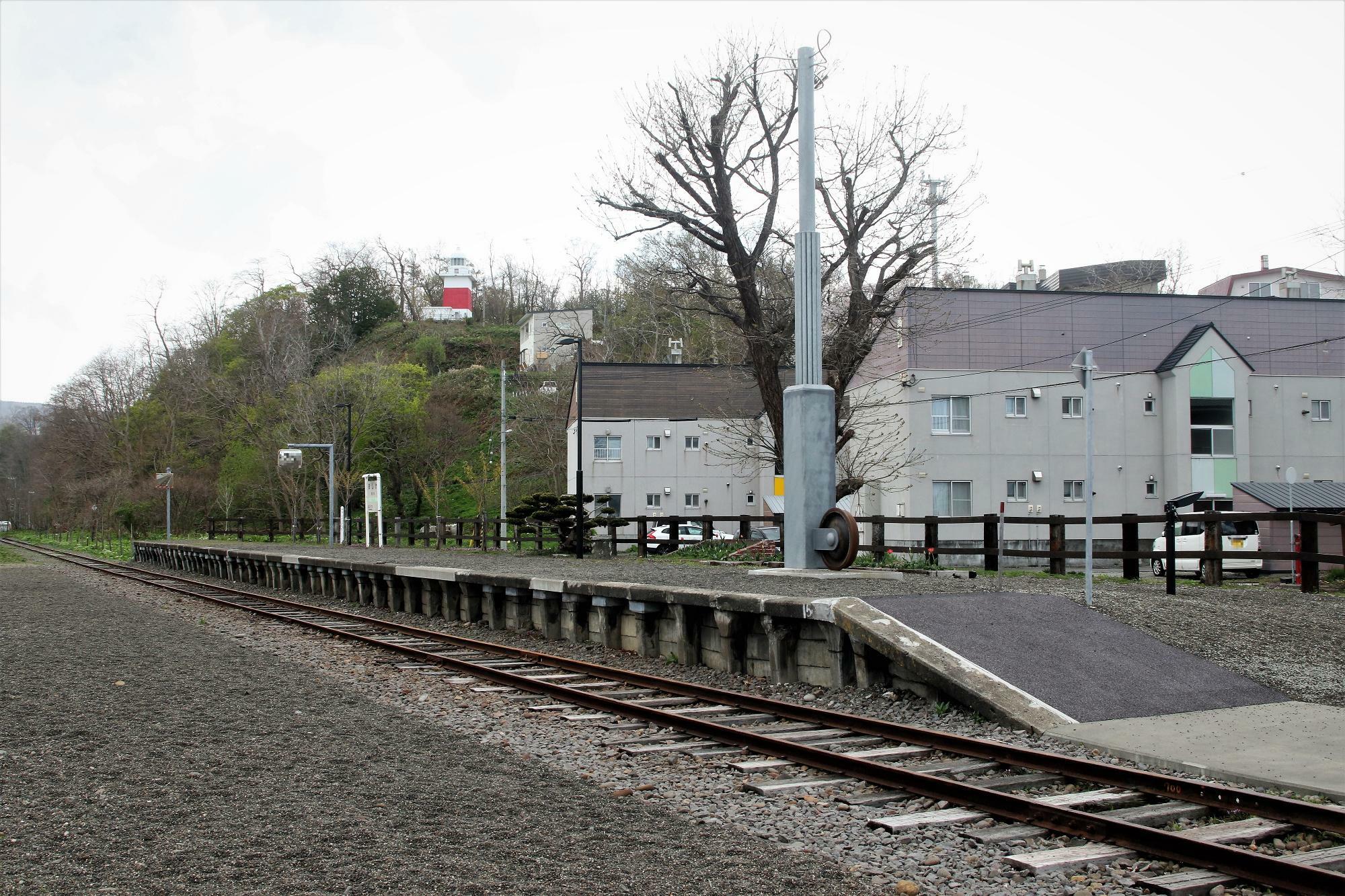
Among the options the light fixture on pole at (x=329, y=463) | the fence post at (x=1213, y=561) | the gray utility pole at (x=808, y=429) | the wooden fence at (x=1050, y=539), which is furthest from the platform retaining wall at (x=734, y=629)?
the light fixture on pole at (x=329, y=463)

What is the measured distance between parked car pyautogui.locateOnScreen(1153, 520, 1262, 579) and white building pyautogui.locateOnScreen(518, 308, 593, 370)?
2015 inches

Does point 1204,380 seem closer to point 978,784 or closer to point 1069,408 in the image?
point 1069,408

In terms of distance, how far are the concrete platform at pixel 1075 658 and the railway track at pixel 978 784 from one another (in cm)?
123

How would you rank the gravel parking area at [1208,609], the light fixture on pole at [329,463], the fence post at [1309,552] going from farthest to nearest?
the light fixture on pole at [329,463] → the fence post at [1309,552] → the gravel parking area at [1208,609]

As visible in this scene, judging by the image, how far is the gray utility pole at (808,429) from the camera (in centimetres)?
1342

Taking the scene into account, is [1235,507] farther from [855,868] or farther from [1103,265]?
[855,868]

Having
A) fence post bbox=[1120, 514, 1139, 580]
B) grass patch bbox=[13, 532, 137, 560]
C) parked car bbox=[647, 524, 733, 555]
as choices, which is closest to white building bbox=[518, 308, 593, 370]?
grass patch bbox=[13, 532, 137, 560]

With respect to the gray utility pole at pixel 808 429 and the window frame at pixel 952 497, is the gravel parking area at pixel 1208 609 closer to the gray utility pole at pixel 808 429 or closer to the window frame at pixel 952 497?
the gray utility pole at pixel 808 429

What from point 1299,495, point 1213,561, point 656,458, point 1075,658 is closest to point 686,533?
point 656,458

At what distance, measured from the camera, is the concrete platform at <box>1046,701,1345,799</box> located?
19.3ft

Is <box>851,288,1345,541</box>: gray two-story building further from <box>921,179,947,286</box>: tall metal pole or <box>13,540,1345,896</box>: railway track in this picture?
<box>13,540,1345,896</box>: railway track

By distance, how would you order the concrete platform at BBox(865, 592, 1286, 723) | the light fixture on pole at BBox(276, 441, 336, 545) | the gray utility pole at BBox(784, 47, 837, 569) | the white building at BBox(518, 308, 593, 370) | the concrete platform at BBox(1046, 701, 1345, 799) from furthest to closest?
the white building at BBox(518, 308, 593, 370), the light fixture on pole at BBox(276, 441, 336, 545), the gray utility pole at BBox(784, 47, 837, 569), the concrete platform at BBox(865, 592, 1286, 723), the concrete platform at BBox(1046, 701, 1345, 799)

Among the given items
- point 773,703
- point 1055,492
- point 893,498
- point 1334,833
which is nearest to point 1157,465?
point 1055,492

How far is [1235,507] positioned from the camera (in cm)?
3262
